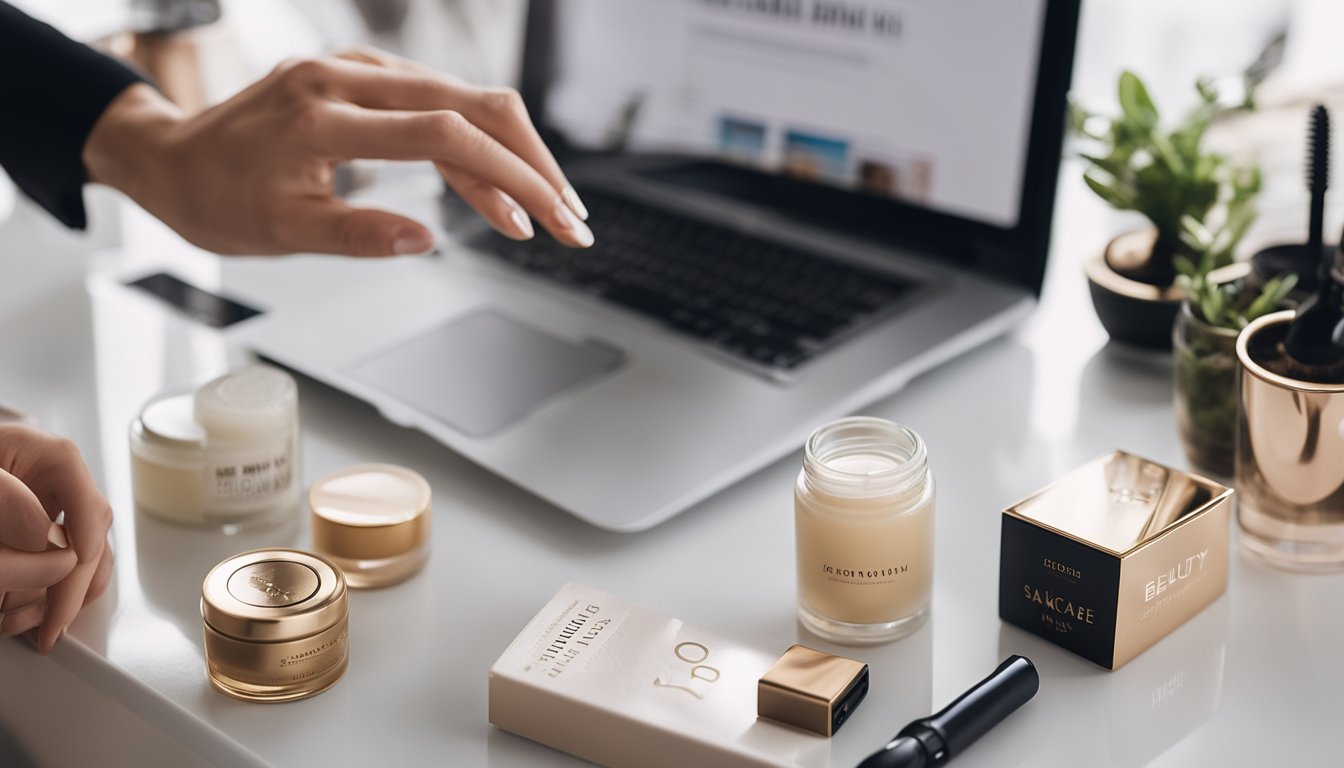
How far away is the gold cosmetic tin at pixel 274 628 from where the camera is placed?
577 millimetres

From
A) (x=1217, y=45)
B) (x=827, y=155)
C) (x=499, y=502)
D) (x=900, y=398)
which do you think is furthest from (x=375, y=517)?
(x=1217, y=45)

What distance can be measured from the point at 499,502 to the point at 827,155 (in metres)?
0.39

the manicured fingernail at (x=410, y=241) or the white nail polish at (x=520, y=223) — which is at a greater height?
the white nail polish at (x=520, y=223)

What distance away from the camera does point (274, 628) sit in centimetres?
57

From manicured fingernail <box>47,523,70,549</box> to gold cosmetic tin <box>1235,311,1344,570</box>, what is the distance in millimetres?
568

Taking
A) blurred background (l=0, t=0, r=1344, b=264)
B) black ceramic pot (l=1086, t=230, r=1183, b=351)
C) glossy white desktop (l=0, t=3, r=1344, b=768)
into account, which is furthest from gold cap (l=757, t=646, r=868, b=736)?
blurred background (l=0, t=0, r=1344, b=264)

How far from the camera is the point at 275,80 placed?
0.78 meters

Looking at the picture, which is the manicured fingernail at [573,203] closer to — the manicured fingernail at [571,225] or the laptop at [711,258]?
the manicured fingernail at [571,225]

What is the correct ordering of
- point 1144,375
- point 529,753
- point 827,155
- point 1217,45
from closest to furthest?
point 529,753, point 1144,375, point 827,155, point 1217,45

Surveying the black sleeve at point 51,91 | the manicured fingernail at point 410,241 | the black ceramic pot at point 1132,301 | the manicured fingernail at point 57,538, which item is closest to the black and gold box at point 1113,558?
→ the black ceramic pot at point 1132,301

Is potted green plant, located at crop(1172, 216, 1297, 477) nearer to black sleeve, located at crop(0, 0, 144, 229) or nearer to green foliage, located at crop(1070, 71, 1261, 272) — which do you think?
green foliage, located at crop(1070, 71, 1261, 272)

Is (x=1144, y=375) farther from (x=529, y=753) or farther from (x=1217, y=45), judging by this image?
(x=1217, y=45)

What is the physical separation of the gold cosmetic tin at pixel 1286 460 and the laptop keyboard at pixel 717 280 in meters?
0.26

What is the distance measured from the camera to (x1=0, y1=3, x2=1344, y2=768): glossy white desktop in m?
0.58
